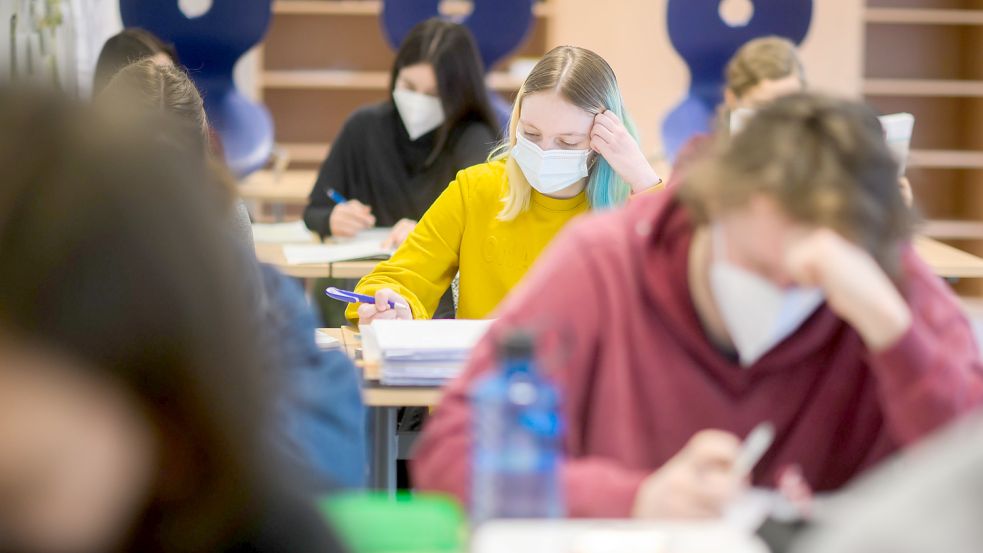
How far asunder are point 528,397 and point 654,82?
18.2 ft

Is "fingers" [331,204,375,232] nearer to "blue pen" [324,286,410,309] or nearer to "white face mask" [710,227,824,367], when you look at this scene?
"blue pen" [324,286,410,309]

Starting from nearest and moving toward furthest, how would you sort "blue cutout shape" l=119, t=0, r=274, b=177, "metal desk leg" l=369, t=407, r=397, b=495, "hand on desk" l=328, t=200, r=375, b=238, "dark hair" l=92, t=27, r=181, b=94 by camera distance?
"metal desk leg" l=369, t=407, r=397, b=495, "dark hair" l=92, t=27, r=181, b=94, "hand on desk" l=328, t=200, r=375, b=238, "blue cutout shape" l=119, t=0, r=274, b=177

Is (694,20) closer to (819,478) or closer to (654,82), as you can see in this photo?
(654,82)

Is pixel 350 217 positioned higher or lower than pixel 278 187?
higher

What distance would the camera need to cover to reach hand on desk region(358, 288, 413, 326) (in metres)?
2.58

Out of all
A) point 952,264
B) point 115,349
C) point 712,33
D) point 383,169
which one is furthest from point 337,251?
point 115,349

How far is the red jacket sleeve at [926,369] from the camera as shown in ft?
4.92

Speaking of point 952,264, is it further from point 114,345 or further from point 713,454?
point 114,345

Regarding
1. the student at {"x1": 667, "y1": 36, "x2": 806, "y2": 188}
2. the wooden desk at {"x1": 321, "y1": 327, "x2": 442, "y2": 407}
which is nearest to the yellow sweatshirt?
the wooden desk at {"x1": 321, "y1": 327, "x2": 442, "y2": 407}

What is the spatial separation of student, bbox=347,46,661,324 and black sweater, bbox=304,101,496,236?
1.06 meters

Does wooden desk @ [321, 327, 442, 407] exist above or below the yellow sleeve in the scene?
below

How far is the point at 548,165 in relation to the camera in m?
2.68

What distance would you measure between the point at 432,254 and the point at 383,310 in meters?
0.25

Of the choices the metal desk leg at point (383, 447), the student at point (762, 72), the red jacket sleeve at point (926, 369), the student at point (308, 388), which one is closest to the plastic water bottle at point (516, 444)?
the student at point (308, 388)
